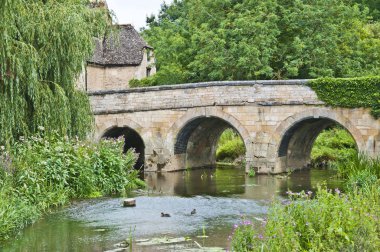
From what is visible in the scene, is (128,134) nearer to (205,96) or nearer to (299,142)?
(205,96)

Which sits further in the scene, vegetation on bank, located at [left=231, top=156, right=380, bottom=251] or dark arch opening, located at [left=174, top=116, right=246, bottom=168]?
dark arch opening, located at [left=174, top=116, right=246, bottom=168]

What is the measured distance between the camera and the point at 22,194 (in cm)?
1361

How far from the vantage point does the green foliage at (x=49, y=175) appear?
41.2 feet

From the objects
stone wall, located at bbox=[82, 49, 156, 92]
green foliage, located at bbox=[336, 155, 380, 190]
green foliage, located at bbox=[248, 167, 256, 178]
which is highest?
stone wall, located at bbox=[82, 49, 156, 92]

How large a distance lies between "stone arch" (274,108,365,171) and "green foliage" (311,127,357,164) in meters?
1.16

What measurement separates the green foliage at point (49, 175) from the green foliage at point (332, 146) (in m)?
12.5

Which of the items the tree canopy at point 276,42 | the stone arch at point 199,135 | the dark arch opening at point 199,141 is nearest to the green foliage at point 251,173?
the stone arch at point 199,135

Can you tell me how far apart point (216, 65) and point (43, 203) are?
1545 centimetres

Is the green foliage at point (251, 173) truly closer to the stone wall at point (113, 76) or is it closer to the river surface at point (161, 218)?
the river surface at point (161, 218)

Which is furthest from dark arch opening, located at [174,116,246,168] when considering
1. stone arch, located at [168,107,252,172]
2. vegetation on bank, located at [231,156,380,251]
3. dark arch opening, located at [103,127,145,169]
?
vegetation on bank, located at [231,156,380,251]

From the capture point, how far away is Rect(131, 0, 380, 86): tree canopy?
27.5 metres

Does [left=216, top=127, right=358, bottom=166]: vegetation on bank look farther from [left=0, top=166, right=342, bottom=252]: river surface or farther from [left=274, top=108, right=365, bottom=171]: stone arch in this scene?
[left=0, top=166, right=342, bottom=252]: river surface

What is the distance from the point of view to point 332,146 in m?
30.4

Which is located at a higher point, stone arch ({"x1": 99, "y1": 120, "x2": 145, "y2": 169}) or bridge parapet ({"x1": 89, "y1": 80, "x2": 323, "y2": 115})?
bridge parapet ({"x1": 89, "y1": 80, "x2": 323, "y2": 115})
